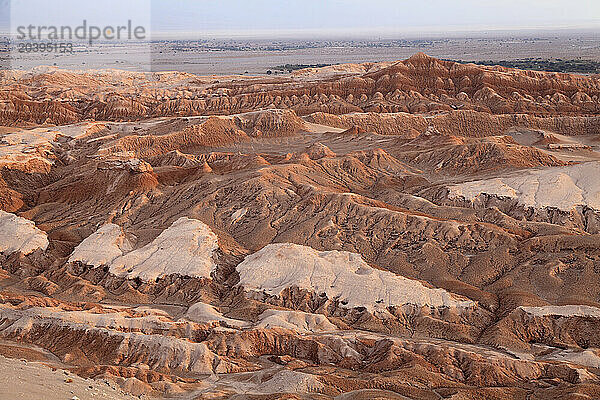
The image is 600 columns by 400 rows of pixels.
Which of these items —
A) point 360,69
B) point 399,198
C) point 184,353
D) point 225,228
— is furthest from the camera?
point 360,69

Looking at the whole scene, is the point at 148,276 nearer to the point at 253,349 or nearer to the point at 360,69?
the point at 253,349

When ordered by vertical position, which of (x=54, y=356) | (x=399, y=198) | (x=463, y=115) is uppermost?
(x=463, y=115)

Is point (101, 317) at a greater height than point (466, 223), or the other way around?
point (466, 223)

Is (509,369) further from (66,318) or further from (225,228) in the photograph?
(225,228)

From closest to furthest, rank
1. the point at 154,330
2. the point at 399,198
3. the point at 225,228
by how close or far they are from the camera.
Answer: the point at 154,330 < the point at 225,228 < the point at 399,198

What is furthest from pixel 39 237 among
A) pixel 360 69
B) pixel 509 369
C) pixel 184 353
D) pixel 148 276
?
pixel 360 69

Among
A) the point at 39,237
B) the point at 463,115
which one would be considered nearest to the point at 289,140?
the point at 463,115

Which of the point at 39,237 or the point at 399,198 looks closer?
the point at 39,237
